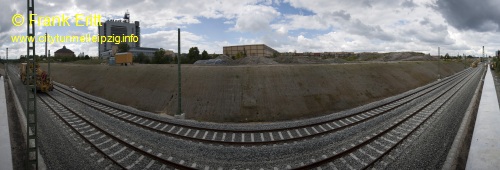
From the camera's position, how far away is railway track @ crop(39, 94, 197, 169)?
13512 millimetres

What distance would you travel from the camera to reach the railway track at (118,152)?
13.5m

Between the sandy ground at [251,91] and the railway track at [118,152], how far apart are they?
8446 millimetres

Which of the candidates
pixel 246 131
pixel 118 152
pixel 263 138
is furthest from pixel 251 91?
pixel 118 152

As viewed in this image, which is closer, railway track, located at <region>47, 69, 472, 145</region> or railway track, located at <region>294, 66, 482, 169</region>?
railway track, located at <region>294, 66, 482, 169</region>

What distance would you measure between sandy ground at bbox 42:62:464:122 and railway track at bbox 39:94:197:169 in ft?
27.7

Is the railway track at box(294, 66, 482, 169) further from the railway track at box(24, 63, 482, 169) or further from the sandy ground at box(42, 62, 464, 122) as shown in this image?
the sandy ground at box(42, 62, 464, 122)

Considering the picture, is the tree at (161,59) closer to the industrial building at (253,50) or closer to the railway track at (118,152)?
the industrial building at (253,50)

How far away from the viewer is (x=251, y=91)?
2955 centimetres

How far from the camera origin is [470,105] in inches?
1259

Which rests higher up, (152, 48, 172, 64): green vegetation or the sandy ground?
(152, 48, 172, 64): green vegetation

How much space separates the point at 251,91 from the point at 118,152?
53.2 feet

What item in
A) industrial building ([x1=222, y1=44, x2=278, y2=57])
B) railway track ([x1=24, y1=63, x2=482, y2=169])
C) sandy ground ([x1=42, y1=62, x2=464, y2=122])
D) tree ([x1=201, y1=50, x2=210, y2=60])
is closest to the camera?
railway track ([x1=24, y1=63, x2=482, y2=169])

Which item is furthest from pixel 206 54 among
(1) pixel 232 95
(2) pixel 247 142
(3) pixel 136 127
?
(2) pixel 247 142

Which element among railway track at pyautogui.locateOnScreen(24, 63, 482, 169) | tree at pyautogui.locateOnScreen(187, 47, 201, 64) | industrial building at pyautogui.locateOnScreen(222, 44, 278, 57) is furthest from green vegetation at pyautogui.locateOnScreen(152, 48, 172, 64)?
railway track at pyautogui.locateOnScreen(24, 63, 482, 169)
